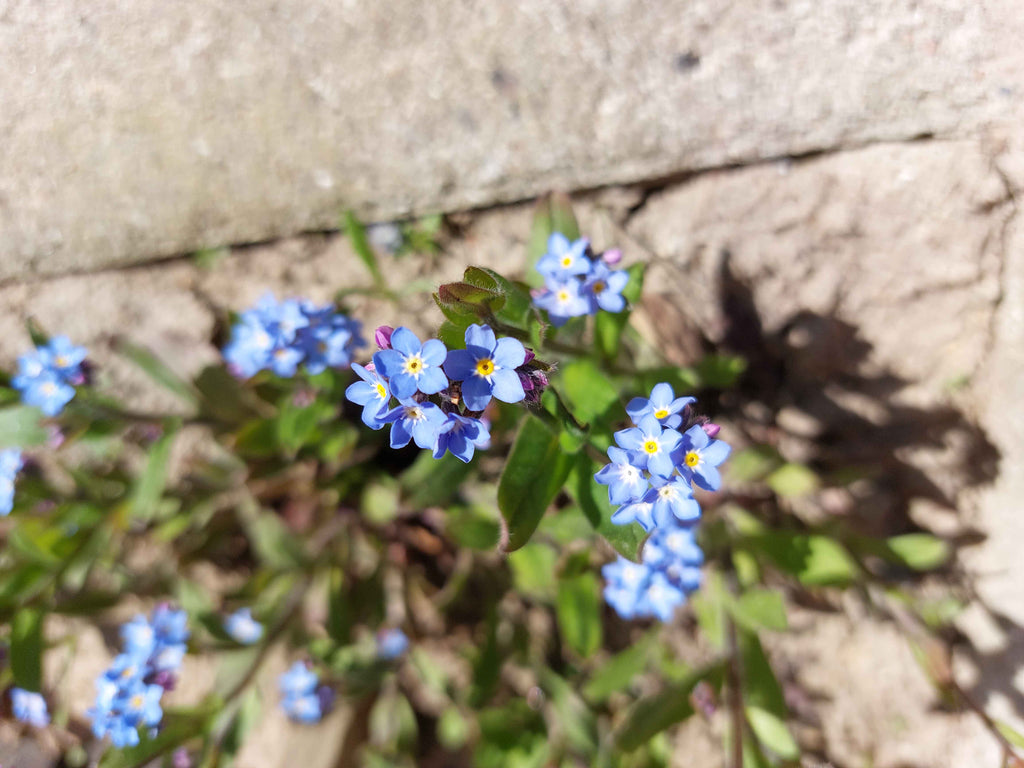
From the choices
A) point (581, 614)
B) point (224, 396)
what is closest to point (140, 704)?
point (224, 396)

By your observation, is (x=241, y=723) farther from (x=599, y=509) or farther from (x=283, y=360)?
(x=599, y=509)

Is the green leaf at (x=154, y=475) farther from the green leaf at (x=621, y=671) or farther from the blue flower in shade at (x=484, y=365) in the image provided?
the green leaf at (x=621, y=671)

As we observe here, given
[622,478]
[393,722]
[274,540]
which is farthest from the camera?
[393,722]

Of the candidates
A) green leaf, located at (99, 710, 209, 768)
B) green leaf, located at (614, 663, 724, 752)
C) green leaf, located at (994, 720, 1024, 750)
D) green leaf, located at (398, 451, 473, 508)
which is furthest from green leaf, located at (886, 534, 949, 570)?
green leaf, located at (99, 710, 209, 768)

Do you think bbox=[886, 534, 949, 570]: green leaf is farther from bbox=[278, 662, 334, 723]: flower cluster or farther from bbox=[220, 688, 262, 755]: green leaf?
bbox=[220, 688, 262, 755]: green leaf

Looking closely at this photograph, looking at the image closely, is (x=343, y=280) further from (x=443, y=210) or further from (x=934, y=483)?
(x=934, y=483)

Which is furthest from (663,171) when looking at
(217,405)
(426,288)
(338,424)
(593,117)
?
(217,405)
